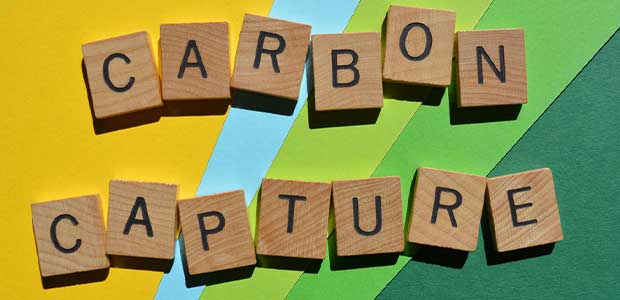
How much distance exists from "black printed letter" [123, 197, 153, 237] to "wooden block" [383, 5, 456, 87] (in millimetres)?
386

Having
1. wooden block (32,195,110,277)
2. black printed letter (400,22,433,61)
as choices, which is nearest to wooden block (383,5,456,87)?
black printed letter (400,22,433,61)

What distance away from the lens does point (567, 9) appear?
962mm

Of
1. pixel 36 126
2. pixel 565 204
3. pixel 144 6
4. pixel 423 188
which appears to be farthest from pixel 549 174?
pixel 36 126

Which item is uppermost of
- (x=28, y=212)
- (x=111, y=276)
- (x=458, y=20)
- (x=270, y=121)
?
(x=458, y=20)

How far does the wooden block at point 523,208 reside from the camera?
0.93 meters

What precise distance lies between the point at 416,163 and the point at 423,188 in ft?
0.15

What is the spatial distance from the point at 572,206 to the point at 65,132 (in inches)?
30.2

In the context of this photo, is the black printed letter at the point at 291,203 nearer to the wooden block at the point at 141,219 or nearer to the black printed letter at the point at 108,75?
the wooden block at the point at 141,219

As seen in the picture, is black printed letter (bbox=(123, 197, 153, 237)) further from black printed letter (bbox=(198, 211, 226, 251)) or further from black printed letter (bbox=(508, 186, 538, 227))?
black printed letter (bbox=(508, 186, 538, 227))

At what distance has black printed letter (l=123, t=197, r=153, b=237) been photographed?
89cm

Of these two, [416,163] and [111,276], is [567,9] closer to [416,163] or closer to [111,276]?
[416,163]

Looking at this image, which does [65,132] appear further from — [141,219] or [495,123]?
[495,123]

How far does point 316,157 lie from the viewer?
94 cm

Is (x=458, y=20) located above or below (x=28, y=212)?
above
